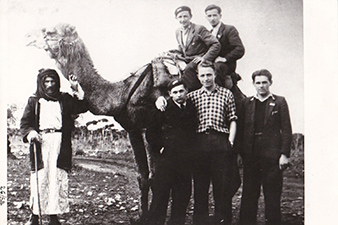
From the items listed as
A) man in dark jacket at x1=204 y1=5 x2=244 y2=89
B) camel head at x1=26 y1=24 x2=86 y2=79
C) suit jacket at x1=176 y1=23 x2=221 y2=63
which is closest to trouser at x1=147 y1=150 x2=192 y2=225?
man in dark jacket at x1=204 y1=5 x2=244 y2=89

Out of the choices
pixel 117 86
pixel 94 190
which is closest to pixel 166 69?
pixel 117 86

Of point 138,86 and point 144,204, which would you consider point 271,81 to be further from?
point 144,204

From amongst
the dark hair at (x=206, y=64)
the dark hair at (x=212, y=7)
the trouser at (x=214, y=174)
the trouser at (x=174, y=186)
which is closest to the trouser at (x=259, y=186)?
the trouser at (x=214, y=174)

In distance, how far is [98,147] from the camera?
4.14 metres

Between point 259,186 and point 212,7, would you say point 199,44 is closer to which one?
point 212,7

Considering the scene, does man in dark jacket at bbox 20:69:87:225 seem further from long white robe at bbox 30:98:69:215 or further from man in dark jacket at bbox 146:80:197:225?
man in dark jacket at bbox 146:80:197:225

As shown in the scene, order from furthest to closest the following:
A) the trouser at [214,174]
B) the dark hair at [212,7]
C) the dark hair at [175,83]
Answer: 1. the dark hair at [212,7]
2. the dark hair at [175,83]
3. the trouser at [214,174]

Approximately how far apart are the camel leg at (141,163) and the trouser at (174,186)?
127mm

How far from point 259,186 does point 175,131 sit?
905 mm

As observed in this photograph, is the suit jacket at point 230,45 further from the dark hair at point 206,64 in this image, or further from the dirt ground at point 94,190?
the dirt ground at point 94,190

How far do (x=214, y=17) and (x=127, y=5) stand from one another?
2.76 feet

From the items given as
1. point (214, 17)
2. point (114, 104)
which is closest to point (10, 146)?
point (114, 104)

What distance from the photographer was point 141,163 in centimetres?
401

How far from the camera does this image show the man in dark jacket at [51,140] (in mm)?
4004
